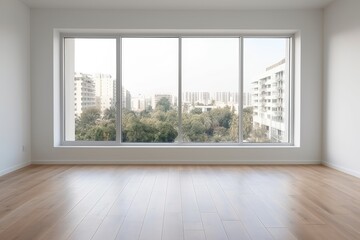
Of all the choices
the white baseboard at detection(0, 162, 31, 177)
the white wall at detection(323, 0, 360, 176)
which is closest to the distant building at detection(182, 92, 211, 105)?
the white wall at detection(323, 0, 360, 176)

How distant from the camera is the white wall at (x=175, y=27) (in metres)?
6.39

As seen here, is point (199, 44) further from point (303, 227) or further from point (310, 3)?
point (303, 227)

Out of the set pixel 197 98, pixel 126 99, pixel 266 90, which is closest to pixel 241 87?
pixel 266 90

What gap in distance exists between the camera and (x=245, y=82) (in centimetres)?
677

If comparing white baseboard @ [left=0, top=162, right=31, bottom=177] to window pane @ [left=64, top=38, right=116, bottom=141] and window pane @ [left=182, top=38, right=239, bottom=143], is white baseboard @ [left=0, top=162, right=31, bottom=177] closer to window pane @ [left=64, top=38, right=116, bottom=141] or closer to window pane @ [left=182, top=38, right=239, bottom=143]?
window pane @ [left=64, top=38, right=116, bottom=141]

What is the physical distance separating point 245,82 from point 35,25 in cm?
432

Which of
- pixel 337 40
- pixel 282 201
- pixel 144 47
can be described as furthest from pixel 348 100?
pixel 144 47

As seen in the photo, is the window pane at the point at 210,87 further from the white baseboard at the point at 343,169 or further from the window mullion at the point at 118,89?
the white baseboard at the point at 343,169

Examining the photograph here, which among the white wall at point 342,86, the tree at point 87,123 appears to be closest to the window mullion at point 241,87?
the white wall at point 342,86

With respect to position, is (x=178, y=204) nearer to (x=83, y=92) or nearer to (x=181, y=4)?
(x=181, y=4)

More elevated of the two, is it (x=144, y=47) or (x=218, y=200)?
(x=144, y=47)

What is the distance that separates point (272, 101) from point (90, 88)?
3.81 meters

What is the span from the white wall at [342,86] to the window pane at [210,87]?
1.74 m

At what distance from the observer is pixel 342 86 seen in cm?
576
